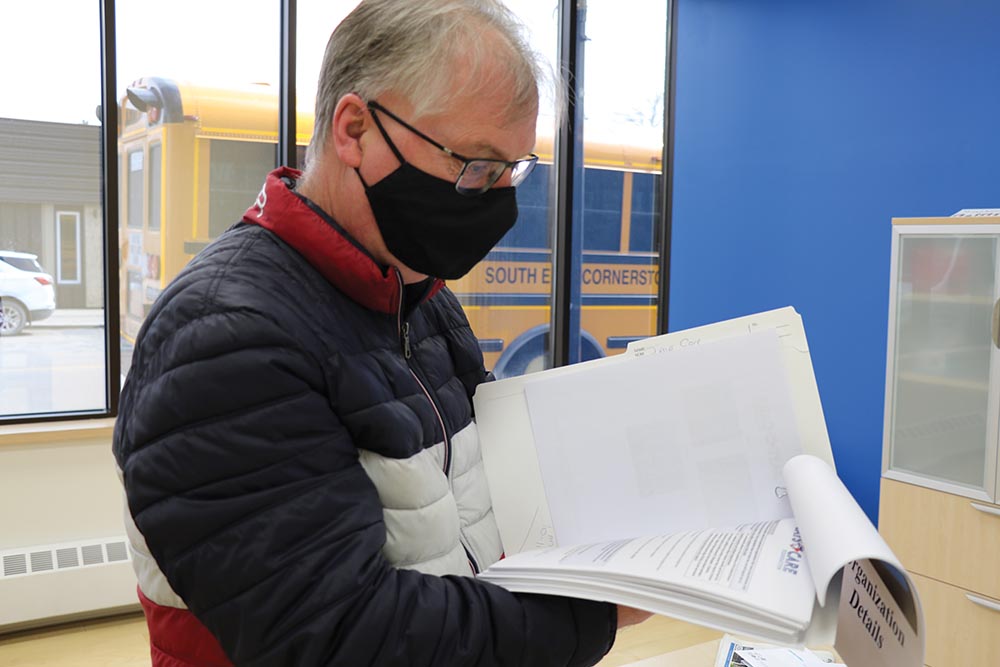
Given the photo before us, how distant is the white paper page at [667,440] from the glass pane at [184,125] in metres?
2.55

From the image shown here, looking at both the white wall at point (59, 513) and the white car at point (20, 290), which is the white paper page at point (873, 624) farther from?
the white car at point (20, 290)

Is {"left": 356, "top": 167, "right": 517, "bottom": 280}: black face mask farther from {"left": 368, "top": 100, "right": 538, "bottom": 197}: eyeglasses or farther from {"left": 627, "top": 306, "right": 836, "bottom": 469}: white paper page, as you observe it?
{"left": 627, "top": 306, "right": 836, "bottom": 469}: white paper page

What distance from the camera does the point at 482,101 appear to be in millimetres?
838

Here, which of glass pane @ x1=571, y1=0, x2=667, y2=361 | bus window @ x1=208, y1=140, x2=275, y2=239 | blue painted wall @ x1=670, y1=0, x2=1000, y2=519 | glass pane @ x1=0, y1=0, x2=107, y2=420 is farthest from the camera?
glass pane @ x1=571, y1=0, x2=667, y2=361

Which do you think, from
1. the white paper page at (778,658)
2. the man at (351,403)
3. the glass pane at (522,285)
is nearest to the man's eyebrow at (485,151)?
the man at (351,403)

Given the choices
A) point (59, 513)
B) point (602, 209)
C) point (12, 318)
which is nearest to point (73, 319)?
point (12, 318)

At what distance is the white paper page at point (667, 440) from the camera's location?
921mm

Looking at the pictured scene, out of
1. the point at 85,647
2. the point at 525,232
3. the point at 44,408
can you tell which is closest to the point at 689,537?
the point at 85,647

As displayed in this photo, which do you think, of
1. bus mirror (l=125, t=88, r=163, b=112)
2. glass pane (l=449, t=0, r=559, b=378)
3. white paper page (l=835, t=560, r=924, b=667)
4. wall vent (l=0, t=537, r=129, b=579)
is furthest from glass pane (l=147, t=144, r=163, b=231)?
white paper page (l=835, t=560, r=924, b=667)

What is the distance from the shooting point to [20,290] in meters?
3.04

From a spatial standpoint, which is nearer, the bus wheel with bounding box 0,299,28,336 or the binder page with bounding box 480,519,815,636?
the binder page with bounding box 480,519,815,636

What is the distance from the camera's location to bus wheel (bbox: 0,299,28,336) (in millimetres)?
3020

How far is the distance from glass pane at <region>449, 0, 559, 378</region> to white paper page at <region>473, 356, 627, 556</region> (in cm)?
286

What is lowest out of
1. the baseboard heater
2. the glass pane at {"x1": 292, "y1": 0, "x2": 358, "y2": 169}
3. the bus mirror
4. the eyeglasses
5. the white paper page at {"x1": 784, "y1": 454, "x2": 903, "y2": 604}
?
the baseboard heater
